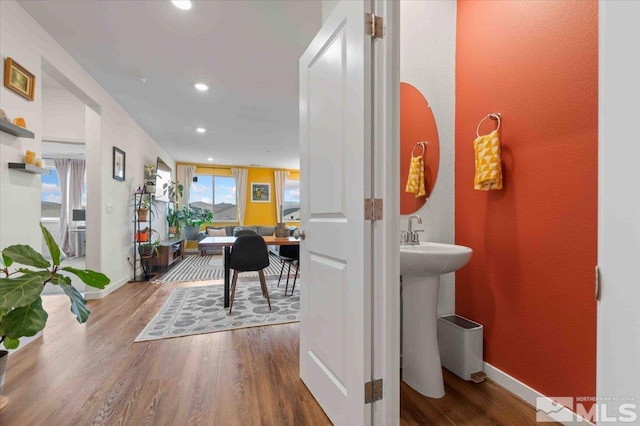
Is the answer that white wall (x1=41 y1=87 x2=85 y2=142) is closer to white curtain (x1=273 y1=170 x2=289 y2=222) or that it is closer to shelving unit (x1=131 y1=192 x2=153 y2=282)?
shelving unit (x1=131 y1=192 x2=153 y2=282)

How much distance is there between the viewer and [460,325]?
1.77 m

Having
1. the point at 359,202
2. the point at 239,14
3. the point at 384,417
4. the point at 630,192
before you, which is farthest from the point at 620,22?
the point at 239,14

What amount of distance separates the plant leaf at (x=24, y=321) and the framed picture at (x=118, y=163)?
9.95 ft

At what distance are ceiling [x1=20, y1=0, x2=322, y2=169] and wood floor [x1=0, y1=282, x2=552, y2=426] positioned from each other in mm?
2587

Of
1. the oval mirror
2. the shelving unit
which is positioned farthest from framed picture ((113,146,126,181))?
the oval mirror

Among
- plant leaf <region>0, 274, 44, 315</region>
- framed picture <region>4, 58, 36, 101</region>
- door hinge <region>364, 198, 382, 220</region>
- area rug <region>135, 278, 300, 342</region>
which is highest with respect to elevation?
framed picture <region>4, 58, 36, 101</region>

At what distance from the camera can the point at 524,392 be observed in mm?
1498

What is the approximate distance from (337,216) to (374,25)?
0.83 metres

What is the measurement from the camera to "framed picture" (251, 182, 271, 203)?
8.69 m

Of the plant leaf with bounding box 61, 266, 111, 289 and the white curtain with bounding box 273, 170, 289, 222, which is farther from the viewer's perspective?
the white curtain with bounding box 273, 170, 289, 222

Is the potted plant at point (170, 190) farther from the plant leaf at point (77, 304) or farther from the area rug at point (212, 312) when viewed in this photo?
the plant leaf at point (77, 304)

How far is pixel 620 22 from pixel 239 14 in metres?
2.32

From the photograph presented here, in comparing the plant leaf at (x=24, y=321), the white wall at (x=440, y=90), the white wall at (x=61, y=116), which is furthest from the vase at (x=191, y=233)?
the white wall at (x=440, y=90)

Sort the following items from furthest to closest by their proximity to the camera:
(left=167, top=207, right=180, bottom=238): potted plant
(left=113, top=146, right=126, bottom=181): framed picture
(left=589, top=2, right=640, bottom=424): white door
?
(left=167, top=207, right=180, bottom=238): potted plant
(left=113, top=146, right=126, bottom=181): framed picture
(left=589, top=2, right=640, bottom=424): white door
